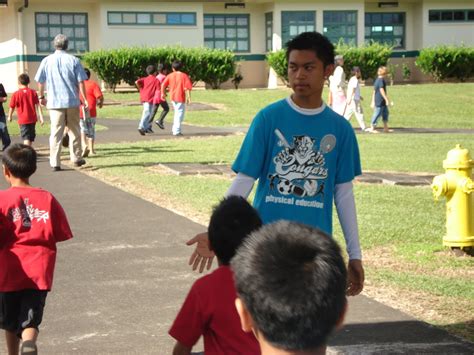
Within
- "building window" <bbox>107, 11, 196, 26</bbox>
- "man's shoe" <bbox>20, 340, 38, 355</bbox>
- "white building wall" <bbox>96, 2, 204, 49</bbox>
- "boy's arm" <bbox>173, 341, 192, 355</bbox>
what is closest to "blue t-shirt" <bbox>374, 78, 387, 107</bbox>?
"white building wall" <bbox>96, 2, 204, 49</bbox>

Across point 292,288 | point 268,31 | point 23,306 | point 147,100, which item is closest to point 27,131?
point 147,100

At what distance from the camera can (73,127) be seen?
49.6 feet

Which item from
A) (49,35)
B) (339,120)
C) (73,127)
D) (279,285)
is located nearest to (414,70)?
(49,35)

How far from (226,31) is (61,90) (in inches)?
1202

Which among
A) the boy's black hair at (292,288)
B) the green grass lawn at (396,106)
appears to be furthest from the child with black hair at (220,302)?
the green grass lawn at (396,106)

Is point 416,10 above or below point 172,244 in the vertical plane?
above

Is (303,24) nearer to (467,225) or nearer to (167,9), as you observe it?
(167,9)

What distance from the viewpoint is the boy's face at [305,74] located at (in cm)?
466

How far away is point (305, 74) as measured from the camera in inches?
184

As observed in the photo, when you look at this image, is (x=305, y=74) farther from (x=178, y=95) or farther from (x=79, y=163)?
(x=178, y=95)

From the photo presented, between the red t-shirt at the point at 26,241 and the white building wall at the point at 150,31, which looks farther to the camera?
the white building wall at the point at 150,31

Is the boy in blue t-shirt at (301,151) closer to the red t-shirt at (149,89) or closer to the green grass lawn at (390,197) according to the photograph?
the green grass lawn at (390,197)

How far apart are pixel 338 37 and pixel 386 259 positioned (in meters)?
36.7

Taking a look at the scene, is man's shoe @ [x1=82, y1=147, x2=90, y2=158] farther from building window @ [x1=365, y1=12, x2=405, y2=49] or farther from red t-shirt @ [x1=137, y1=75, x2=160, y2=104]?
building window @ [x1=365, y1=12, x2=405, y2=49]
